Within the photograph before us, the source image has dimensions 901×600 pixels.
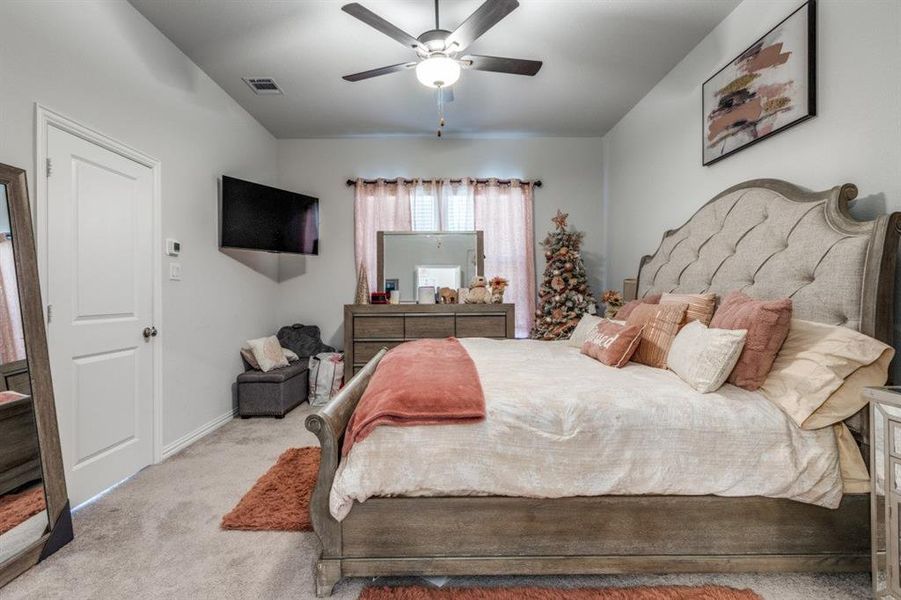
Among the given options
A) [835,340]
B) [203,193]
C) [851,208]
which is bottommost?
[835,340]

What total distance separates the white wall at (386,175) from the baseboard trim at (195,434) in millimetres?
1411

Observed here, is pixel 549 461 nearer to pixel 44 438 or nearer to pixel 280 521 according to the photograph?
pixel 280 521

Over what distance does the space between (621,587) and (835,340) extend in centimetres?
124

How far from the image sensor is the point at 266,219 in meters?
4.02

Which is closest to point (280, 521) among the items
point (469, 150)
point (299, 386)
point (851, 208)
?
point (299, 386)

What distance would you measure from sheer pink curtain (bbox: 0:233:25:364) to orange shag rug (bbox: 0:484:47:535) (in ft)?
1.84

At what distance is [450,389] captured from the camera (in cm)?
162

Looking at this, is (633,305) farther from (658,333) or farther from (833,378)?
(833,378)

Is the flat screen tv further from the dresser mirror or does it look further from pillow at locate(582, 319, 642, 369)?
pillow at locate(582, 319, 642, 369)

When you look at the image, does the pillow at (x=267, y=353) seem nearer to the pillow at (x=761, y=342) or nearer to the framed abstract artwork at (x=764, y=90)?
the pillow at (x=761, y=342)

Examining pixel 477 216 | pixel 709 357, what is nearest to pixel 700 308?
pixel 709 357

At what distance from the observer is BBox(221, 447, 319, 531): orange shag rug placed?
6.55 feet

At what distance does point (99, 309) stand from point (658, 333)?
3.09m

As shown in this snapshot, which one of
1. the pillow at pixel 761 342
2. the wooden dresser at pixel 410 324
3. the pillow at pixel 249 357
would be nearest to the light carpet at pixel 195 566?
the pillow at pixel 761 342
